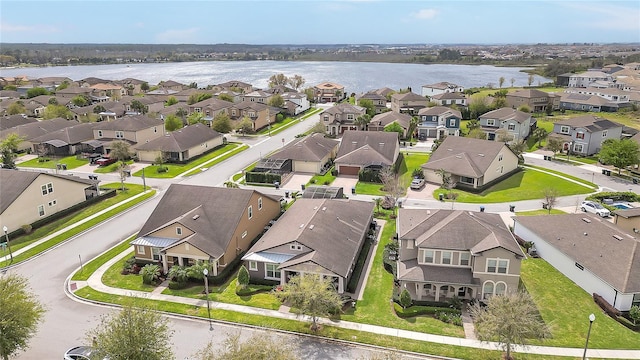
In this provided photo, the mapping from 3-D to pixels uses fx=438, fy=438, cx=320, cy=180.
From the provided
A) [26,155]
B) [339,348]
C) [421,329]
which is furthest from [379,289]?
[26,155]

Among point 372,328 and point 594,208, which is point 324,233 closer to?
point 372,328

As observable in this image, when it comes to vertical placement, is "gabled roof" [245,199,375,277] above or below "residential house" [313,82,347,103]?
below

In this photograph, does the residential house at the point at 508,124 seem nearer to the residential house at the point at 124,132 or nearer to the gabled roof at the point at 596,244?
the gabled roof at the point at 596,244

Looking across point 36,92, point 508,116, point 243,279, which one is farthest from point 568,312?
point 36,92

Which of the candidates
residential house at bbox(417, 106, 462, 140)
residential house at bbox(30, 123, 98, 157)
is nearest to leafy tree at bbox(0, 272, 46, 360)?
residential house at bbox(30, 123, 98, 157)

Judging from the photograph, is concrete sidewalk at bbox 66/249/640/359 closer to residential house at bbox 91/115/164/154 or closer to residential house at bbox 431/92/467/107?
residential house at bbox 91/115/164/154

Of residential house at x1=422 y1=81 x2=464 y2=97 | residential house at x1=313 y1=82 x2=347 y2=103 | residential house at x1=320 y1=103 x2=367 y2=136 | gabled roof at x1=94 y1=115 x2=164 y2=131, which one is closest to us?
Answer: gabled roof at x1=94 y1=115 x2=164 y2=131

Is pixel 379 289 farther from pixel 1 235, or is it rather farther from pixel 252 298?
pixel 1 235
